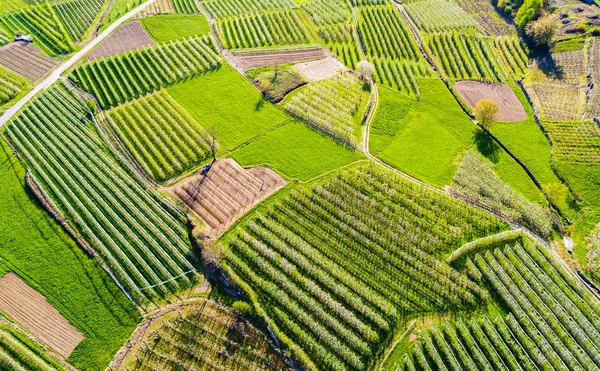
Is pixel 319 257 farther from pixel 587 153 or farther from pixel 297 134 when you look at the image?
pixel 587 153

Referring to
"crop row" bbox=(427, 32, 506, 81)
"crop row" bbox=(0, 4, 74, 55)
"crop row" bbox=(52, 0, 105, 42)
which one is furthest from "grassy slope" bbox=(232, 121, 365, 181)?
"crop row" bbox=(52, 0, 105, 42)

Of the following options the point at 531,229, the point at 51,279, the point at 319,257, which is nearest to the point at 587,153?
the point at 531,229

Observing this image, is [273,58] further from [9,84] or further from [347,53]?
[9,84]

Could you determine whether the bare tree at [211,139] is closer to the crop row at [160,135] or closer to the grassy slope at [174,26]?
the crop row at [160,135]

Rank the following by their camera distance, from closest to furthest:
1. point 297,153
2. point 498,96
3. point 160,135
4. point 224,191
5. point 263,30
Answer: point 224,191
point 297,153
point 160,135
point 498,96
point 263,30

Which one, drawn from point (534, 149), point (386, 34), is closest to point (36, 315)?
point (534, 149)
